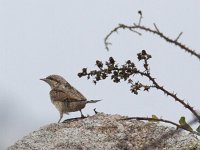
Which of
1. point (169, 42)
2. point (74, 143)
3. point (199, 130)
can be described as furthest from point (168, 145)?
point (169, 42)

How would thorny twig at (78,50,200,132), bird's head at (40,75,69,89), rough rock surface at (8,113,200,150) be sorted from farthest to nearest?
bird's head at (40,75,69,89)
rough rock surface at (8,113,200,150)
thorny twig at (78,50,200,132)

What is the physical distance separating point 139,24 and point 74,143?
9.32ft

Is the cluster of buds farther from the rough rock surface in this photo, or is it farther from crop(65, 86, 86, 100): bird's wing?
crop(65, 86, 86, 100): bird's wing

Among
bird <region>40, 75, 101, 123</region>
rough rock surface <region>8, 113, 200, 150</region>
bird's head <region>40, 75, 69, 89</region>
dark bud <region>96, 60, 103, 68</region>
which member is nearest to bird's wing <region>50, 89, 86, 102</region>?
bird <region>40, 75, 101, 123</region>

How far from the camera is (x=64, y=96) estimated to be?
8.07m

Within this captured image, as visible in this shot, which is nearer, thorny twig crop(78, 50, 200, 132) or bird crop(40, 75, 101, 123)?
thorny twig crop(78, 50, 200, 132)

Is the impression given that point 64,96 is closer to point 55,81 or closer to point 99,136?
point 55,81

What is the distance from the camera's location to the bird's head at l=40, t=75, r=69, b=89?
8.49 m

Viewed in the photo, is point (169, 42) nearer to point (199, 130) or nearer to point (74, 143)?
point (199, 130)

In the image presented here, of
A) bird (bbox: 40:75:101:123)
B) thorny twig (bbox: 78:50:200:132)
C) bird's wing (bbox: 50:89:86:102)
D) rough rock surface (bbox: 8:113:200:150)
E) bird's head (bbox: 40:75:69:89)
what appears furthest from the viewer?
bird's head (bbox: 40:75:69:89)

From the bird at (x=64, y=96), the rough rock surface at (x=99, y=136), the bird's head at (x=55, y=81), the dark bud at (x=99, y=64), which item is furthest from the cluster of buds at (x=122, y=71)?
the bird's head at (x=55, y=81)

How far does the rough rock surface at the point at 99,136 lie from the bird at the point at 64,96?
113 centimetres

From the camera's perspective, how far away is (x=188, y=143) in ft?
16.4

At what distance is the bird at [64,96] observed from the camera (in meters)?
7.59
